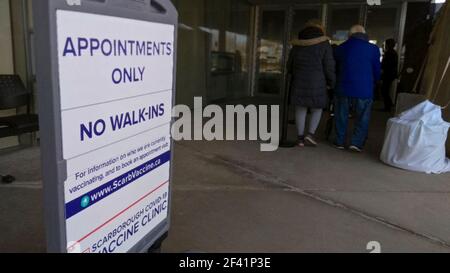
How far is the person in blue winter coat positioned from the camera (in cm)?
507

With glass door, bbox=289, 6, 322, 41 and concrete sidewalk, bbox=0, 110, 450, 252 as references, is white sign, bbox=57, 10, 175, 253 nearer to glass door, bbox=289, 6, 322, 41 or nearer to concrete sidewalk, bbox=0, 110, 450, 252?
concrete sidewalk, bbox=0, 110, 450, 252

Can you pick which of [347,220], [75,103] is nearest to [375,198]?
[347,220]

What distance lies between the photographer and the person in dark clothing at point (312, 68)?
5.13 meters

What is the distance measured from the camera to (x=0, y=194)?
3324 mm

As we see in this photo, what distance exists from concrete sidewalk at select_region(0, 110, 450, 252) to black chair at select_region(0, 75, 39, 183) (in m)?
0.43

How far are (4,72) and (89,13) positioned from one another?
3724mm

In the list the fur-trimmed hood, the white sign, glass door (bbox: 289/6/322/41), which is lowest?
the white sign

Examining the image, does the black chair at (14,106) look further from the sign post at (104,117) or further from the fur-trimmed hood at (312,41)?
the fur-trimmed hood at (312,41)

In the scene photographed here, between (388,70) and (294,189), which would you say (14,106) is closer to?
(294,189)

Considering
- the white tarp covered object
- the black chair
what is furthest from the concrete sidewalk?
the black chair

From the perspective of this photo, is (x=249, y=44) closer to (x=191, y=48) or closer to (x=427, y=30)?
(x=191, y=48)

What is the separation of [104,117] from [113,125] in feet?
0.25

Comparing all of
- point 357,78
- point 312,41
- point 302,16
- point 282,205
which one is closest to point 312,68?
point 312,41

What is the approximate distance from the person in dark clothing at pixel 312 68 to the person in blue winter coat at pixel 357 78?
0.51 feet
